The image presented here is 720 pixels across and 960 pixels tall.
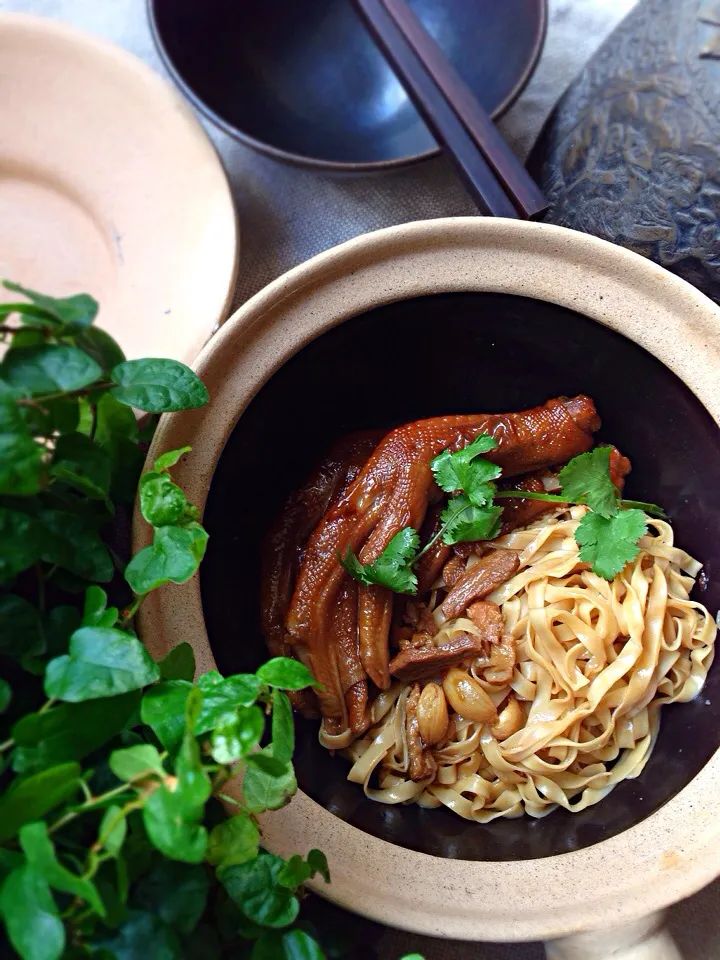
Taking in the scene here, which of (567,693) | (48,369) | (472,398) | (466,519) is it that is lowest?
(567,693)

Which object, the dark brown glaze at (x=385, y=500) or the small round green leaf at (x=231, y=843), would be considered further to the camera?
the dark brown glaze at (x=385, y=500)

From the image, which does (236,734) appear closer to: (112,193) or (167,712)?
(167,712)

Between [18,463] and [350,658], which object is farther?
[350,658]

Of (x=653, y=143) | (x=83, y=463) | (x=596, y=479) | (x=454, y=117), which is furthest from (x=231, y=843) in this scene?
(x=653, y=143)

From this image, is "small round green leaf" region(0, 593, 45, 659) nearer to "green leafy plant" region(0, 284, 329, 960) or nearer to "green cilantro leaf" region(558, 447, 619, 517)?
"green leafy plant" region(0, 284, 329, 960)

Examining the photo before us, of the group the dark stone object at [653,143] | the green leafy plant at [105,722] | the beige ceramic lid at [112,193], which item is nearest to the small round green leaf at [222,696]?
the green leafy plant at [105,722]

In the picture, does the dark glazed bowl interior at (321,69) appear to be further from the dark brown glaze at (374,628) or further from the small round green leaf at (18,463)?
the small round green leaf at (18,463)

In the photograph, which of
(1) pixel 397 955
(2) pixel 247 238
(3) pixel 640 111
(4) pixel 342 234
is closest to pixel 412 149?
(4) pixel 342 234
